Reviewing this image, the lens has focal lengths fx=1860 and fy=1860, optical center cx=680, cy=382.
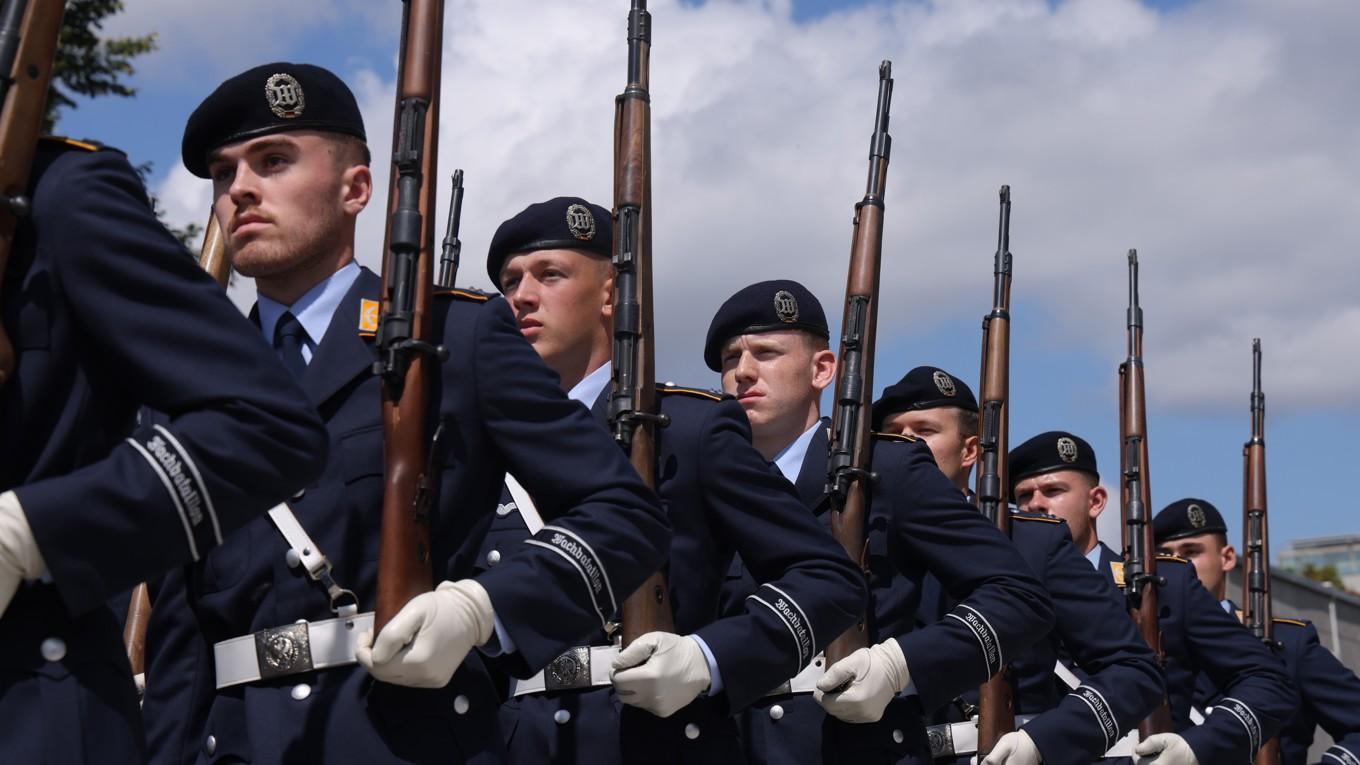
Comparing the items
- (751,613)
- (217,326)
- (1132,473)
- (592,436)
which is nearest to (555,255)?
(751,613)

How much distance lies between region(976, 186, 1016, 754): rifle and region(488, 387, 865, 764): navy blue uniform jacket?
2135mm

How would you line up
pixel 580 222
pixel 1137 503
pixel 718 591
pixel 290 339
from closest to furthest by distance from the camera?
pixel 290 339 < pixel 718 591 < pixel 580 222 < pixel 1137 503

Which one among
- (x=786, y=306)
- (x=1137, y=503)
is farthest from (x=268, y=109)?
(x=1137, y=503)

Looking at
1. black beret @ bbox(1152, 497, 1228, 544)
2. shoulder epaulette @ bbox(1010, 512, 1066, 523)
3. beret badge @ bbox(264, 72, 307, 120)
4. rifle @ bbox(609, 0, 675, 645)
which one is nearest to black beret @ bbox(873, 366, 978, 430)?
shoulder epaulette @ bbox(1010, 512, 1066, 523)

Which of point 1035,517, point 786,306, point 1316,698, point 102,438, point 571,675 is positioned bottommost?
point 1316,698

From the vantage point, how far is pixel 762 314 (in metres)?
7.54

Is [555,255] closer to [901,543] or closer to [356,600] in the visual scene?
[901,543]

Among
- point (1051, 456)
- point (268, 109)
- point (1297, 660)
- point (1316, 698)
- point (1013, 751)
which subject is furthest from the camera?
point (1297, 660)

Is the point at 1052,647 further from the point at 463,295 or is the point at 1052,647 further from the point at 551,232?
the point at 463,295

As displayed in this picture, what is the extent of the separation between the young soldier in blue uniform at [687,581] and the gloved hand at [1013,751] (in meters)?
1.97

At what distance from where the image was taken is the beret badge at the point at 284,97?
443cm

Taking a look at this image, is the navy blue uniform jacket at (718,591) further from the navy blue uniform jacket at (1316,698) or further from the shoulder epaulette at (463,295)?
the navy blue uniform jacket at (1316,698)

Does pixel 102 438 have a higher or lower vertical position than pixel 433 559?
higher

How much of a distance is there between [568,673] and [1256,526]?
1087 cm
